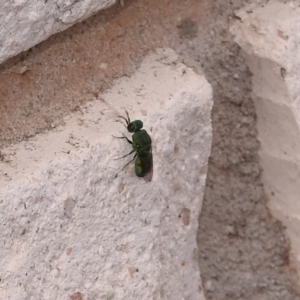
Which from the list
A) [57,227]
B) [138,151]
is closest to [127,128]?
[138,151]

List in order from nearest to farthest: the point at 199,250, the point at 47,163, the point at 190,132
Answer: the point at 47,163, the point at 190,132, the point at 199,250

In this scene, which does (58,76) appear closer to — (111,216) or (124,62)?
(124,62)

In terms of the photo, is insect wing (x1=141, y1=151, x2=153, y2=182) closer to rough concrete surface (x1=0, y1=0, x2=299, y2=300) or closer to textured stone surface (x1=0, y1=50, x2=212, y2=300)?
textured stone surface (x1=0, y1=50, x2=212, y2=300)

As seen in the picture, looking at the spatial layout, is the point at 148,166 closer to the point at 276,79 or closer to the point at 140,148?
the point at 140,148

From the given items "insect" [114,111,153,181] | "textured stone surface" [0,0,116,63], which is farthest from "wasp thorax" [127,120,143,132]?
"textured stone surface" [0,0,116,63]

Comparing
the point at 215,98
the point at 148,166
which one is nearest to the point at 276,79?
the point at 215,98

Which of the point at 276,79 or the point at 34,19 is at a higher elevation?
the point at 34,19

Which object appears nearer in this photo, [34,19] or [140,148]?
[34,19]
